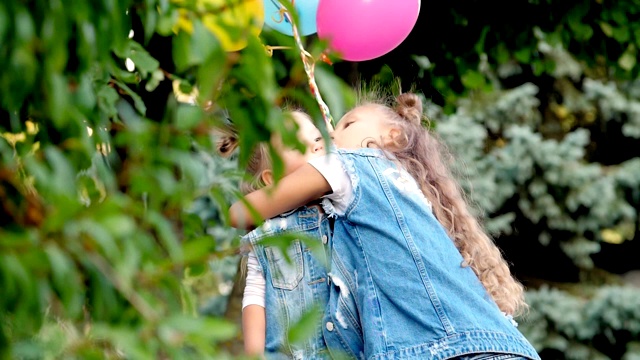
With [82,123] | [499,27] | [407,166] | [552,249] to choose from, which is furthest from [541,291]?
[82,123]

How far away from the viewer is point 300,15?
2.73 m

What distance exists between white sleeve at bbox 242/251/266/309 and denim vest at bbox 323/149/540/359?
8.8 inches

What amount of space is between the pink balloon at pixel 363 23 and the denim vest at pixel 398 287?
461mm

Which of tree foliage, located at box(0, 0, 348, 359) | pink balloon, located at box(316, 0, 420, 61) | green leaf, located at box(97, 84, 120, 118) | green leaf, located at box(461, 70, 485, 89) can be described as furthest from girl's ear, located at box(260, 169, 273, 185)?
green leaf, located at box(461, 70, 485, 89)

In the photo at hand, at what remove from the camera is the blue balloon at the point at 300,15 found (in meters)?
2.73

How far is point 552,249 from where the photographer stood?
24.6 ft

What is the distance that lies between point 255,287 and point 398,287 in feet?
1.38

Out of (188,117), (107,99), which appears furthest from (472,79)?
(188,117)

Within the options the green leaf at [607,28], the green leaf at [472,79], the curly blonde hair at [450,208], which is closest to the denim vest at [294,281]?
the curly blonde hair at [450,208]

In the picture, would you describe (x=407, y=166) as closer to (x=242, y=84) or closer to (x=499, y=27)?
(x=242, y=84)

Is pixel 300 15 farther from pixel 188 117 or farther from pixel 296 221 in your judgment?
pixel 188 117

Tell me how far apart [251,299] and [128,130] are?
5.27ft

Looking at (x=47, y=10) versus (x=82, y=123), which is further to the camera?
(x=82, y=123)

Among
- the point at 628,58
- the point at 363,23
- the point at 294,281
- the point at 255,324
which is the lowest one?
the point at 628,58
